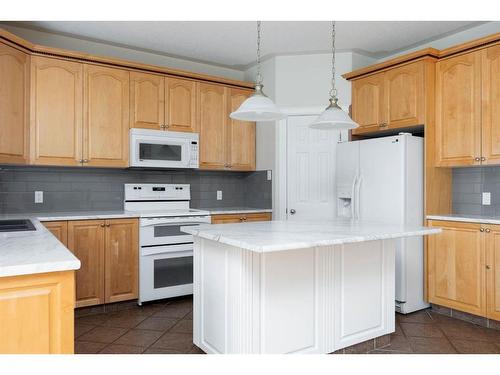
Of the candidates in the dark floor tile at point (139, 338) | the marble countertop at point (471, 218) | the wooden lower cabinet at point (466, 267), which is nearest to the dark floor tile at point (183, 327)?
the dark floor tile at point (139, 338)

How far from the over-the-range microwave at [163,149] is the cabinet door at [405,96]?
2.01m

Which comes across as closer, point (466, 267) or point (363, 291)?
point (363, 291)

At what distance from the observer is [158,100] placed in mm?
4172

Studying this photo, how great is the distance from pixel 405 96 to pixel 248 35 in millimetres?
1617

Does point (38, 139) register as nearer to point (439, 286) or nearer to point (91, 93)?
point (91, 93)

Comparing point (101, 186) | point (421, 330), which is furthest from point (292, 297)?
point (101, 186)

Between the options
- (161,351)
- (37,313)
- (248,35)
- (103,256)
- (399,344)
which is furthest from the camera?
(248,35)

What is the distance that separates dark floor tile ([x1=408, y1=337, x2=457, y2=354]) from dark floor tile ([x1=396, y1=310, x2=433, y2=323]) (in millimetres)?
381

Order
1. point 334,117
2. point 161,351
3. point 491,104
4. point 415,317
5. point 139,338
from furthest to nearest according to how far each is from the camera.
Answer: point 415,317
point 491,104
point 139,338
point 161,351
point 334,117

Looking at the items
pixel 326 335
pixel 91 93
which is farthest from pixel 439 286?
pixel 91 93

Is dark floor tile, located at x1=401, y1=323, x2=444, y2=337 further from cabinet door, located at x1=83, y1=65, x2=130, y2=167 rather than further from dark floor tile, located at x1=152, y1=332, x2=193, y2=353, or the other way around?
cabinet door, located at x1=83, y1=65, x2=130, y2=167

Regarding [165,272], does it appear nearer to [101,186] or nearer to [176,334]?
[176,334]

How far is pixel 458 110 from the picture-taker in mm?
3518

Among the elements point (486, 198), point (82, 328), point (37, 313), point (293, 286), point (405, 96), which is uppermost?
point (405, 96)
